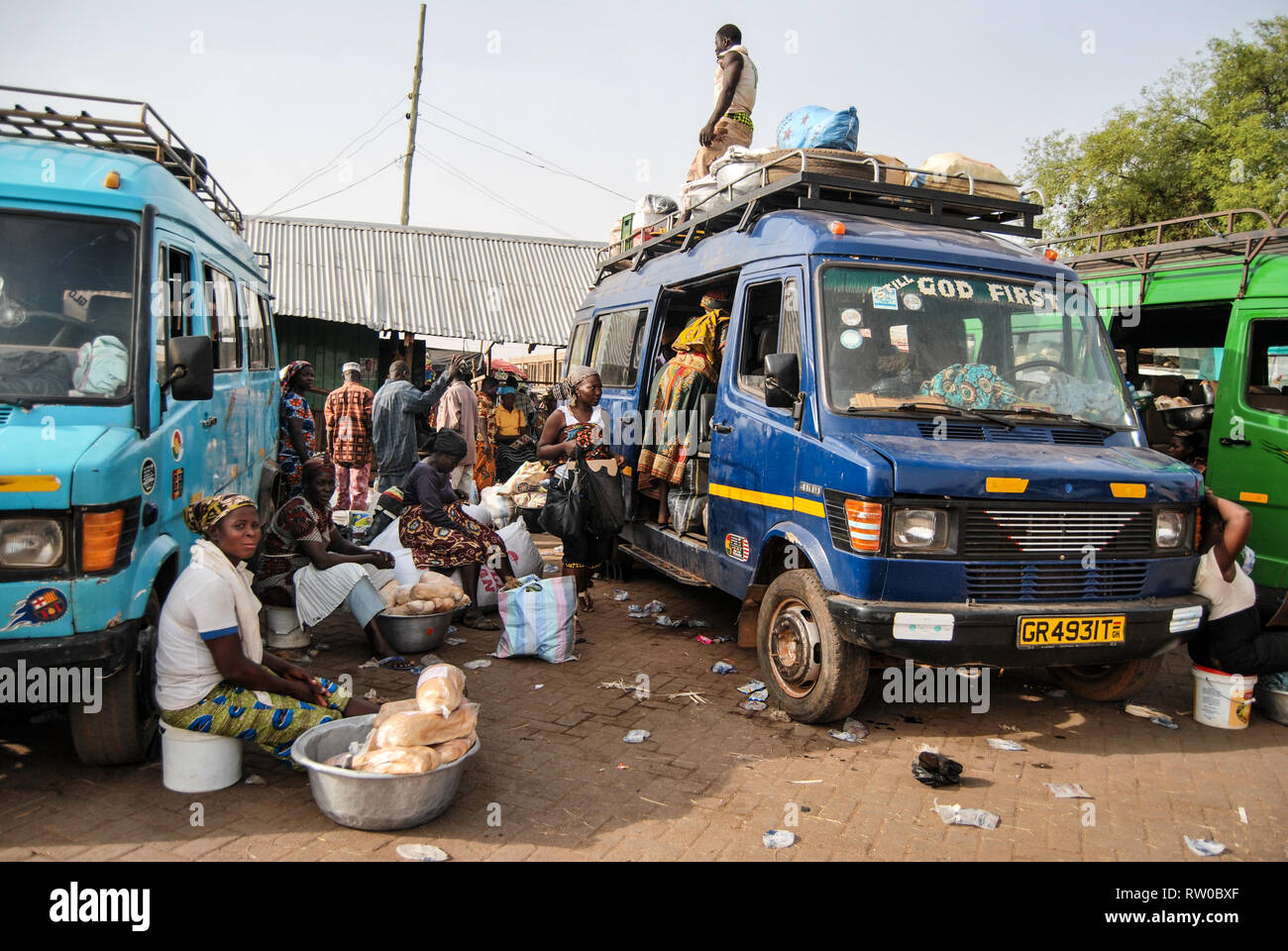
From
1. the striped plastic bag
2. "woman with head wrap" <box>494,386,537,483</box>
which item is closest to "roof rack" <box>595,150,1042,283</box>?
the striped plastic bag

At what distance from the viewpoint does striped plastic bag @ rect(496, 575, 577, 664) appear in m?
5.58

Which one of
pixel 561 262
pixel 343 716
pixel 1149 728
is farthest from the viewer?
pixel 561 262

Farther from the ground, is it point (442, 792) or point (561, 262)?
point (561, 262)

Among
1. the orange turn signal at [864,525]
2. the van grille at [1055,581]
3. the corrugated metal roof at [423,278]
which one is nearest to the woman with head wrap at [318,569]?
the orange turn signal at [864,525]

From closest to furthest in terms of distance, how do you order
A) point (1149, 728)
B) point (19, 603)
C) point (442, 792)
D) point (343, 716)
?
1. point (19, 603)
2. point (442, 792)
3. point (343, 716)
4. point (1149, 728)

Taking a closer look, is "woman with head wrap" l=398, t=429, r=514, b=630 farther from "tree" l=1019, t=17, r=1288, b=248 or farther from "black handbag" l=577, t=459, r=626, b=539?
"tree" l=1019, t=17, r=1288, b=248

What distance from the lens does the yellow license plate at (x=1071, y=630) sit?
13.5 feet

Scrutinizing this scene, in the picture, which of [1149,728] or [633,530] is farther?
[633,530]

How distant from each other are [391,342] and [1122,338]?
43.2 ft

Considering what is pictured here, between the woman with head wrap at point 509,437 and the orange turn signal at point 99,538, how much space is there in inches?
398

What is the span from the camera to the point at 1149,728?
496cm

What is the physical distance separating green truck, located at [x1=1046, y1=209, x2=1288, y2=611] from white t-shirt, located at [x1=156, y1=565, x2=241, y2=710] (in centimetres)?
556

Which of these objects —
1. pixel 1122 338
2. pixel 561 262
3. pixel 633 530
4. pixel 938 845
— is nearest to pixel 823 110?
pixel 633 530
